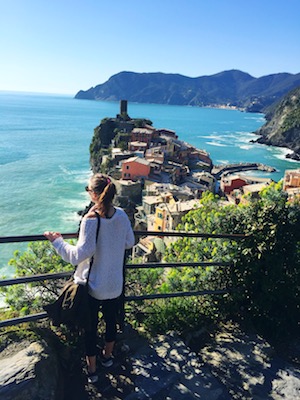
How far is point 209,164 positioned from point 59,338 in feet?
180

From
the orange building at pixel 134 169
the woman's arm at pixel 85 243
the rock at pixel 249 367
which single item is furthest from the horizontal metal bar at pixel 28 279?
the orange building at pixel 134 169

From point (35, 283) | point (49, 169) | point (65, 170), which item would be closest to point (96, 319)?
point (35, 283)

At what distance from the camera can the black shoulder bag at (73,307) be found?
2.57 metres

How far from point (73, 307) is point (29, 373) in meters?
0.58

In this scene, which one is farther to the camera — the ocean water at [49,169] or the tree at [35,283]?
the ocean water at [49,169]

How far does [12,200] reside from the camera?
3731cm

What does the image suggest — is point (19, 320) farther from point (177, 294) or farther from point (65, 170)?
point (65, 170)

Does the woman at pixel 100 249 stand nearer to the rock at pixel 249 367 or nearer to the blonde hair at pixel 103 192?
the blonde hair at pixel 103 192

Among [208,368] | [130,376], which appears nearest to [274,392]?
[208,368]

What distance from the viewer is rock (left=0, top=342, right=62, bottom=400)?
2418mm

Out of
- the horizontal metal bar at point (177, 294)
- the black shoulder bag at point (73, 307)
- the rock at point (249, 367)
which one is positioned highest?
the black shoulder bag at point (73, 307)

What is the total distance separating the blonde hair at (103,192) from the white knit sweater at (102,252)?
0.27ft

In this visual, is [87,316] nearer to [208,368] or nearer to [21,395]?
[21,395]

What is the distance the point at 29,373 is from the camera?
8.34ft
